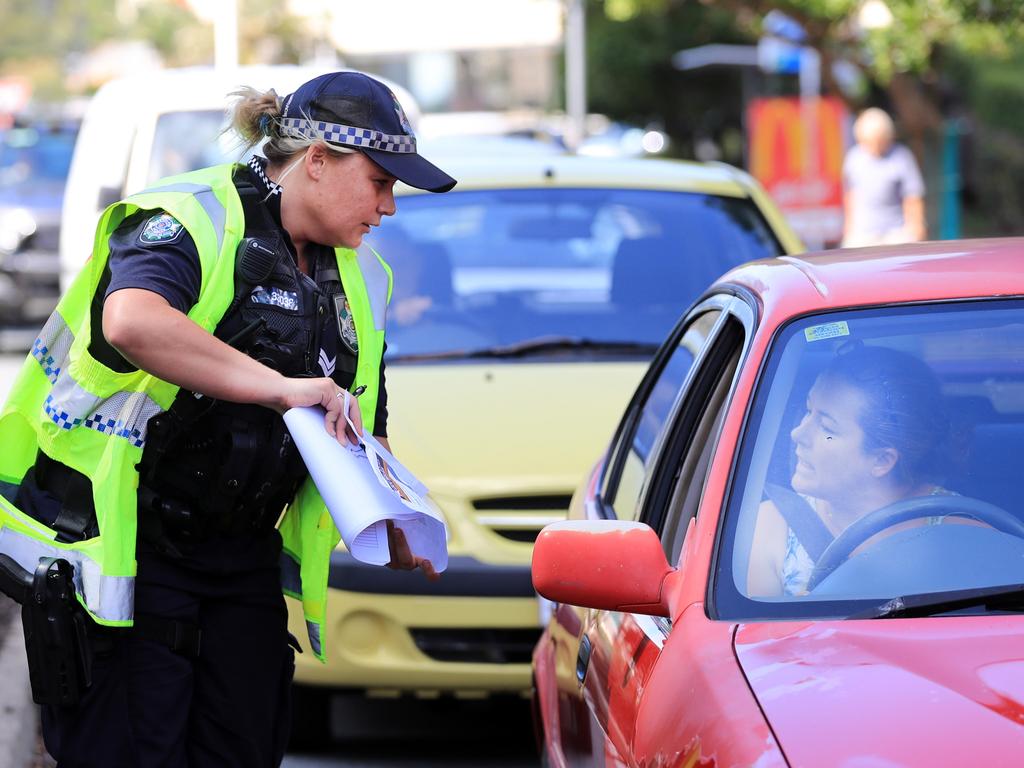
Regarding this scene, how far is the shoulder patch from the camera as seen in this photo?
3223mm

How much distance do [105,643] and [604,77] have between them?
3545 centimetres

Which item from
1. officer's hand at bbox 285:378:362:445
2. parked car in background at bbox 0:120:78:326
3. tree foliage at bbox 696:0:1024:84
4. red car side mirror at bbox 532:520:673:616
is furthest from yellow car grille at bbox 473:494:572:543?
parked car in background at bbox 0:120:78:326

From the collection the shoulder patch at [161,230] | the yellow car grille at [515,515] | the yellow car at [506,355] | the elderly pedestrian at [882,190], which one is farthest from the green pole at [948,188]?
the shoulder patch at [161,230]

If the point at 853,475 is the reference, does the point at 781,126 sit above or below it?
below

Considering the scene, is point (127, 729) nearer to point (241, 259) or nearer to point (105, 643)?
point (105, 643)

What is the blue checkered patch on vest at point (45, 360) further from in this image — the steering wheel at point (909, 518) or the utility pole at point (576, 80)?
the utility pole at point (576, 80)

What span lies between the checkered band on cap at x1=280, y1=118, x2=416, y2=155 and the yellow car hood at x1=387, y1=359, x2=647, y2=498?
1.93 m

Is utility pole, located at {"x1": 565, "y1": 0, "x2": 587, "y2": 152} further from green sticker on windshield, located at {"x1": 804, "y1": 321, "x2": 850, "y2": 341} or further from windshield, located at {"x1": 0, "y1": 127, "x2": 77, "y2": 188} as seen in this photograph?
green sticker on windshield, located at {"x1": 804, "y1": 321, "x2": 850, "y2": 341}

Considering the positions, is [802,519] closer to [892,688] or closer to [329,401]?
[892,688]

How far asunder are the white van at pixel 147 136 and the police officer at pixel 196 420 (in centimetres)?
686

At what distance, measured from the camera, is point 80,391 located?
3.31 m

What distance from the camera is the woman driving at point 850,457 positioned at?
2.92m

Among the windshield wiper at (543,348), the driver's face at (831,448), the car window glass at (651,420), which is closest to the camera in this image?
the driver's face at (831,448)

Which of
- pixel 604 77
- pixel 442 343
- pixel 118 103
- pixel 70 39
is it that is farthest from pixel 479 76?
pixel 442 343
